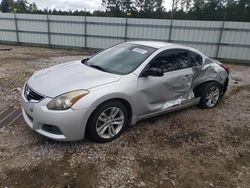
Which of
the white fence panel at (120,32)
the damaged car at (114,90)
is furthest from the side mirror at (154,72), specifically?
the white fence panel at (120,32)

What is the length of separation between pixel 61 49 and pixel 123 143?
12.9 m

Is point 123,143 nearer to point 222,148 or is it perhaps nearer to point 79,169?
point 79,169

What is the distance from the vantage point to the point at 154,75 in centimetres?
379

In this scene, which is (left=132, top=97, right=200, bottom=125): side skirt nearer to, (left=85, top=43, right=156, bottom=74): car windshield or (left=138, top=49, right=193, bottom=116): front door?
(left=138, top=49, right=193, bottom=116): front door

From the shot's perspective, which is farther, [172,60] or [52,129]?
[172,60]

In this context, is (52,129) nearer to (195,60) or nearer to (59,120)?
(59,120)

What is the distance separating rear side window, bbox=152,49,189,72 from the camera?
4.09 m

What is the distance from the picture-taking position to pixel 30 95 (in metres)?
3.40

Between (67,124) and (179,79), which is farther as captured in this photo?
(179,79)

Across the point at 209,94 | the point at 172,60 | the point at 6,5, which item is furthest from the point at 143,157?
the point at 6,5

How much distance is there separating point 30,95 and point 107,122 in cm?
117

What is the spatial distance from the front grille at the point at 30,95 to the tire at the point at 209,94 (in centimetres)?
309

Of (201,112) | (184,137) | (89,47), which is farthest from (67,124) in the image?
(89,47)

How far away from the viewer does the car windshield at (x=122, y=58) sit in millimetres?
3859
